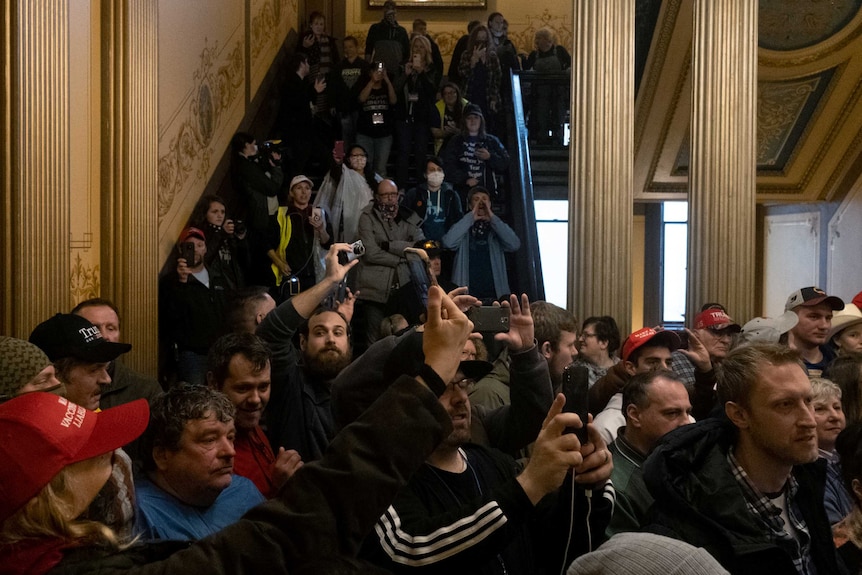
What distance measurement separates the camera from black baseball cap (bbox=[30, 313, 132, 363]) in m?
4.08

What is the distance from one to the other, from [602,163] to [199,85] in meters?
4.09

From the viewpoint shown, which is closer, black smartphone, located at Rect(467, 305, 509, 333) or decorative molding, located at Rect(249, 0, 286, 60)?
black smartphone, located at Rect(467, 305, 509, 333)

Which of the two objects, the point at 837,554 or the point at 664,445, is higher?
the point at 664,445

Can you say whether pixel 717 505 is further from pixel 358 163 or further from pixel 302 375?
pixel 358 163

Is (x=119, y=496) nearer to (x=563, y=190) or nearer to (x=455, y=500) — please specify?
(x=455, y=500)

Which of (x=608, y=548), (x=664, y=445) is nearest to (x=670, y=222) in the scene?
(x=664, y=445)

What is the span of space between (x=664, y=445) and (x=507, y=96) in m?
9.56

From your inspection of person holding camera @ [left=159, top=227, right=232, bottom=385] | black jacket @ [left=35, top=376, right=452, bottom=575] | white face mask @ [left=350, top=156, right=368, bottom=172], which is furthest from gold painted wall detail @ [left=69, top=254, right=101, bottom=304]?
black jacket @ [left=35, top=376, right=452, bottom=575]

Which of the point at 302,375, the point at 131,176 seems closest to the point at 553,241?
the point at 131,176

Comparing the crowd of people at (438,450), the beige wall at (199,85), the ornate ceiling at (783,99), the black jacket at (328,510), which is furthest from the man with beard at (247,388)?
the ornate ceiling at (783,99)

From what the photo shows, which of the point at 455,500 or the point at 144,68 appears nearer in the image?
the point at 455,500

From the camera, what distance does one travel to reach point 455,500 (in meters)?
2.67

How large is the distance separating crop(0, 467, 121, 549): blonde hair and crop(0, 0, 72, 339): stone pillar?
4.78 metres

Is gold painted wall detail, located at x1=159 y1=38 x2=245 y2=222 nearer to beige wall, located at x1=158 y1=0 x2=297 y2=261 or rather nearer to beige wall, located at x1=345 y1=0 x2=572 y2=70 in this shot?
beige wall, located at x1=158 y1=0 x2=297 y2=261
